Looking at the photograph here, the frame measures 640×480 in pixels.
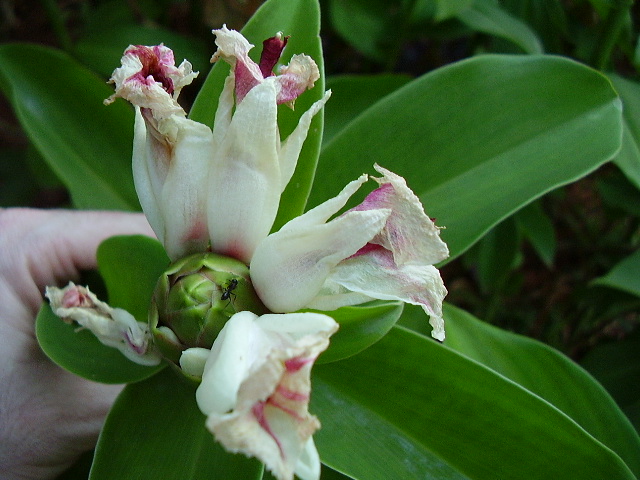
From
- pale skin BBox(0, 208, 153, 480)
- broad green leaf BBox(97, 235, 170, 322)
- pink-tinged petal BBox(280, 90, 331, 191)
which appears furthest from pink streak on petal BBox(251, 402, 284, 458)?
pale skin BBox(0, 208, 153, 480)

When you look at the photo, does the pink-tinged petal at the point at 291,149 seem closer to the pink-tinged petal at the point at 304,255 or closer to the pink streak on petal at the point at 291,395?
the pink-tinged petal at the point at 304,255

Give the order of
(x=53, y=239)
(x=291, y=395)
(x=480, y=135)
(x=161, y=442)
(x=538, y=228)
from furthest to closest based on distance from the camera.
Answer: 1. (x=538, y=228)
2. (x=53, y=239)
3. (x=480, y=135)
4. (x=161, y=442)
5. (x=291, y=395)

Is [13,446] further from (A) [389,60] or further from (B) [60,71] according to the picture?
(A) [389,60]

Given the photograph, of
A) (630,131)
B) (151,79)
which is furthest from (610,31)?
(151,79)

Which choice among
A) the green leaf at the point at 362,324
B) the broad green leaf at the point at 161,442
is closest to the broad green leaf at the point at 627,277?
the green leaf at the point at 362,324

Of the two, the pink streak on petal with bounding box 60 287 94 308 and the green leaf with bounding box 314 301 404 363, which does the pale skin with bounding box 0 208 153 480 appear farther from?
the green leaf with bounding box 314 301 404 363

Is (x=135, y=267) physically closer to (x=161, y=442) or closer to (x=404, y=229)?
(x=161, y=442)

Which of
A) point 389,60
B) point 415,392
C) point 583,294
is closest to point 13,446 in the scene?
point 415,392
